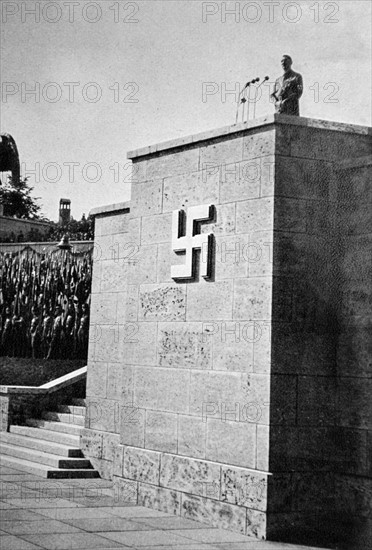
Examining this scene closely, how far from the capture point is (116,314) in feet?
39.3

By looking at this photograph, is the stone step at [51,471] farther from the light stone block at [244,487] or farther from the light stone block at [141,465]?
the light stone block at [244,487]

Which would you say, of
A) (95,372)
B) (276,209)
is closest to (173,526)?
(276,209)

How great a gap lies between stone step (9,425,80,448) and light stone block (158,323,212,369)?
125 inches

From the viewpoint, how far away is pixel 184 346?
367 inches

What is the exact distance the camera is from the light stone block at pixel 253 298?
8367mm

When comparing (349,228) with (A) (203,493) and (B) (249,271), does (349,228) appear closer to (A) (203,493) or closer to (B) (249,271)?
(B) (249,271)

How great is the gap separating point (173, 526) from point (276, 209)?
3175mm

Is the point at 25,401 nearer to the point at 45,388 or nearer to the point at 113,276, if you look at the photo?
the point at 45,388

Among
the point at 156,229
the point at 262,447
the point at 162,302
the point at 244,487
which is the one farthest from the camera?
the point at 156,229

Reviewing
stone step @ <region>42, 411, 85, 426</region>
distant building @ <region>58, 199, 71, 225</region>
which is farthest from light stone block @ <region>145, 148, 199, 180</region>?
distant building @ <region>58, 199, 71, 225</region>

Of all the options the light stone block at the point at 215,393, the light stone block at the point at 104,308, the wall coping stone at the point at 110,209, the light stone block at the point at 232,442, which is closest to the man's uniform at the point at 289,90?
the wall coping stone at the point at 110,209

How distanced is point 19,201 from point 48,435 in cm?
4386

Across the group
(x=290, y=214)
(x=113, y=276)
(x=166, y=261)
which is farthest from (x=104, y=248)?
(x=290, y=214)

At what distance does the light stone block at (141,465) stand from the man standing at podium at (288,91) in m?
4.46
